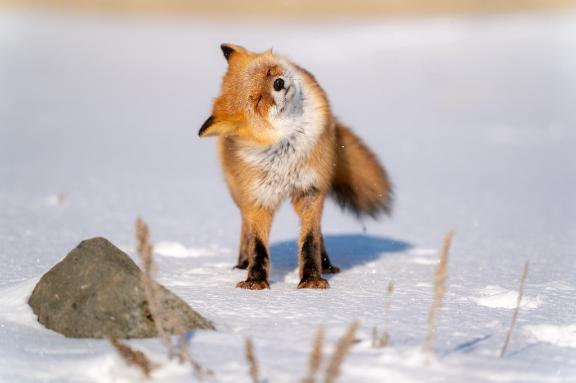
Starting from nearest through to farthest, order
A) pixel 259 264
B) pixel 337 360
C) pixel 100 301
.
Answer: pixel 337 360 < pixel 100 301 < pixel 259 264

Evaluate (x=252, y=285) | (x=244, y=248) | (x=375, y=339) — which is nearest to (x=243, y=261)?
(x=244, y=248)

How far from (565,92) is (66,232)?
1280 cm

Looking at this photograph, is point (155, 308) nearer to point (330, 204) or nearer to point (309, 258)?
point (309, 258)

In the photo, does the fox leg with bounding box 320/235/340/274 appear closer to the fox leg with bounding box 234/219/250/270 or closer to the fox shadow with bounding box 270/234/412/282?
the fox shadow with bounding box 270/234/412/282

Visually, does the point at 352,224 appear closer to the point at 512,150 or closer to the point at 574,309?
the point at 574,309

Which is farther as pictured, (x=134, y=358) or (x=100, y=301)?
(x=100, y=301)

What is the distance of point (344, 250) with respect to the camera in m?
5.84

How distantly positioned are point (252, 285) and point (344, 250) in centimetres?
186

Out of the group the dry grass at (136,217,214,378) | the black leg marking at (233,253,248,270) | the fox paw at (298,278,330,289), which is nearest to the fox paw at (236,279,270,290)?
the fox paw at (298,278,330,289)

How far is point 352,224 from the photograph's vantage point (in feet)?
24.0

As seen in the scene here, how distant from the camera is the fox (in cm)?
414

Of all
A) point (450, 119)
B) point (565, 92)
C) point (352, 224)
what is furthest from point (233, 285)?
point (565, 92)

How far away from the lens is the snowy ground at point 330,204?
2812 millimetres

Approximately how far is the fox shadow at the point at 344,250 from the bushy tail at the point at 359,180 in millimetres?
418
